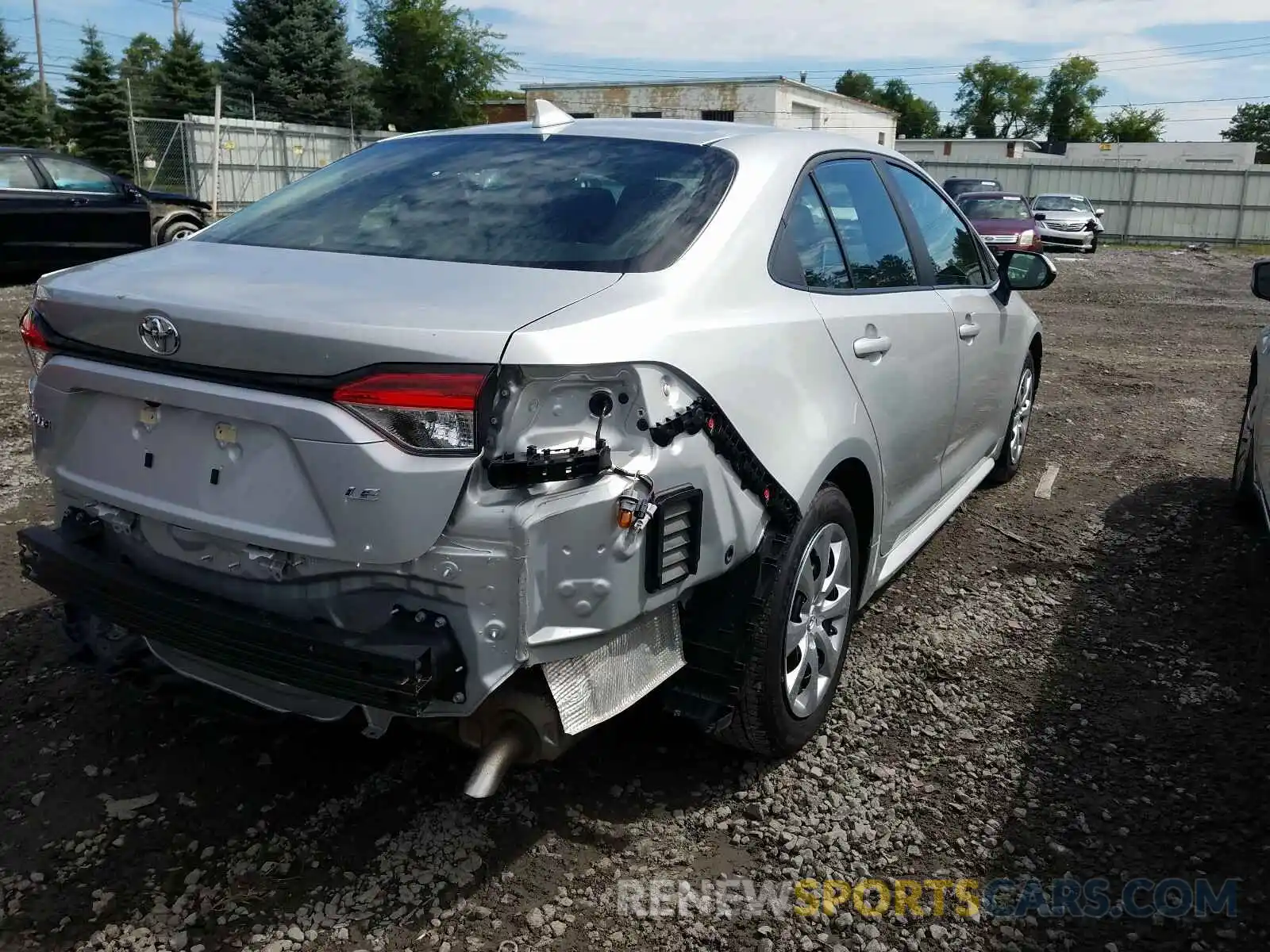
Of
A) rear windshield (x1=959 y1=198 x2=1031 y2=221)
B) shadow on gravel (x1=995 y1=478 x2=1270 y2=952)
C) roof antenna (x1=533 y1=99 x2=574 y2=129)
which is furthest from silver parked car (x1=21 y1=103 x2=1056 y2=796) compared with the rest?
rear windshield (x1=959 y1=198 x2=1031 y2=221)

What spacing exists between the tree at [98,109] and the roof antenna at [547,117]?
3711cm

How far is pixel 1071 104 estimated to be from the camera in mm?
96875

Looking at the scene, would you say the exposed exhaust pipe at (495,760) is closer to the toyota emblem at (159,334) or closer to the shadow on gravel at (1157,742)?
the toyota emblem at (159,334)

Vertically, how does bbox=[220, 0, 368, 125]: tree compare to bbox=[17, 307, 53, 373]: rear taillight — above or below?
above

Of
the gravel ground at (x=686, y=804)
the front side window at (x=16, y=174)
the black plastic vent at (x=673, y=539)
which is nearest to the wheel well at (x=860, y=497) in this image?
the gravel ground at (x=686, y=804)

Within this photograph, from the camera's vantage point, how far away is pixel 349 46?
36.4m

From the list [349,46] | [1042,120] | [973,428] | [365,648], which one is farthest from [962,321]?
[1042,120]

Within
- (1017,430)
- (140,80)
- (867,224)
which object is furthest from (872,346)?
(140,80)

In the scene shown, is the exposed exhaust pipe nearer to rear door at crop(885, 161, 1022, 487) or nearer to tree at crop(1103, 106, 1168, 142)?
rear door at crop(885, 161, 1022, 487)

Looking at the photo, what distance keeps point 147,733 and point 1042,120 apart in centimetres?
10910

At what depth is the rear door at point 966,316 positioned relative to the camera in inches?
156

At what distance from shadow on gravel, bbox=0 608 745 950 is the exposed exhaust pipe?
1.04ft

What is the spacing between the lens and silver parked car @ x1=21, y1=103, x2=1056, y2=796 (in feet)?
6.83

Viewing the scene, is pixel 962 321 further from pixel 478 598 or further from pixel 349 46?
pixel 349 46
